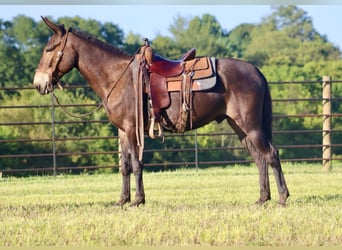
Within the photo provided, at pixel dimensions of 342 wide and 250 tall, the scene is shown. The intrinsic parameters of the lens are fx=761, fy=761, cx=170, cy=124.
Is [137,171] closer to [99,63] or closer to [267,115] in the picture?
[99,63]

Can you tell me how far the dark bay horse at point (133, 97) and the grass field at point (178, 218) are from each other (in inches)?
21.2

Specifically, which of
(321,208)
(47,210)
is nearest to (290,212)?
(321,208)

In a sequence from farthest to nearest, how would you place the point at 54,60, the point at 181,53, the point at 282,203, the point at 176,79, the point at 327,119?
the point at 181,53 < the point at 327,119 < the point at 54,60 < the point at 176,79 < the point at 282,203

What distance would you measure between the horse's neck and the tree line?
81.1 feet

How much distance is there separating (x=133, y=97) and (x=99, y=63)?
2.20ft

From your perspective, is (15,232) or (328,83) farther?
(328,83)

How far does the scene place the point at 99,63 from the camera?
30.5 feet

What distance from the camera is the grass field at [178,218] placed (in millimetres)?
6879

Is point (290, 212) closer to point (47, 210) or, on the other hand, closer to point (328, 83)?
point (47, 210)

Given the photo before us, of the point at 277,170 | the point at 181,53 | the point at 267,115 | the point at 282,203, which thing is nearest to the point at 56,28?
the point at 267,115

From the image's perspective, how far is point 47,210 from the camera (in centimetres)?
894

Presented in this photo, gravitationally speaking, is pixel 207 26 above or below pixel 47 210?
above

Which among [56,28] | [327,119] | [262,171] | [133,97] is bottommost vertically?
[262,171]

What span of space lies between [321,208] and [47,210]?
3.16 metres
